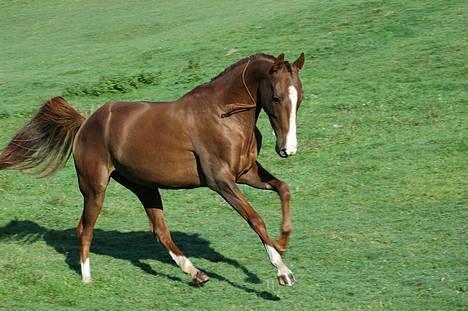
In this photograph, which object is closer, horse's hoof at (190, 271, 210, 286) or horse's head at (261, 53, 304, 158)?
horse's head at (261, 53, 304, 158)

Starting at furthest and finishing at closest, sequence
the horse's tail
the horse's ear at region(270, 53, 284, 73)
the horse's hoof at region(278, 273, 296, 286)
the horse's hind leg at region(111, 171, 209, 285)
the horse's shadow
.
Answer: the horse's tail < the horse's shadow < the horse's hind leg at region(111, 171, 209, 285) < the horse's ear at region(270, 53, 284, 73) < the horse's hoof at region(278, 273, 296, 286)

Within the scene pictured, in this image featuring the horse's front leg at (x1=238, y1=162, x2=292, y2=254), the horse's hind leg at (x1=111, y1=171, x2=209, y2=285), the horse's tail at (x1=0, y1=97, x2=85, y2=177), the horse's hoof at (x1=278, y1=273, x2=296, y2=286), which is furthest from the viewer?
the horse's tail at (x1=0, y1=97, x2=85, y2=177)

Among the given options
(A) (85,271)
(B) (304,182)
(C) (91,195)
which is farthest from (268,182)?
(B) (304,182)

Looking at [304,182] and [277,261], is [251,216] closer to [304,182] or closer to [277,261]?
[277,261]

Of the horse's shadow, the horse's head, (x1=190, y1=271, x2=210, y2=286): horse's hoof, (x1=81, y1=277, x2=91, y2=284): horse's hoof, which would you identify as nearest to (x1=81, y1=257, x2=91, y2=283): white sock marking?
(x1=81, y1=277, x2=91, y2=284): horse's hoof

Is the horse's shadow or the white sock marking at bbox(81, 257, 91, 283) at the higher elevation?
the white sock marking at bbox(81, 257, 91, 283)

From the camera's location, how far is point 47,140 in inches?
386

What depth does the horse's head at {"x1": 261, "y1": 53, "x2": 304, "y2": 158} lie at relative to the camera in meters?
7.51

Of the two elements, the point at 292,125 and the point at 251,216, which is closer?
the point at 292,125

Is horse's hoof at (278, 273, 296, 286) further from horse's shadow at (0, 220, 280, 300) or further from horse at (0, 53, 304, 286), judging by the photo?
horse's shadow at (0, 220, 280, 300)

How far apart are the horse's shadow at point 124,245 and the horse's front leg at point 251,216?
0.82 metres

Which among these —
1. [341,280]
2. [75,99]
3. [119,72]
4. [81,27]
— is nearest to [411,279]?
[341,280]

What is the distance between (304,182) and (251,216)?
4.30 m

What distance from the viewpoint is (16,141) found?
9.99m
